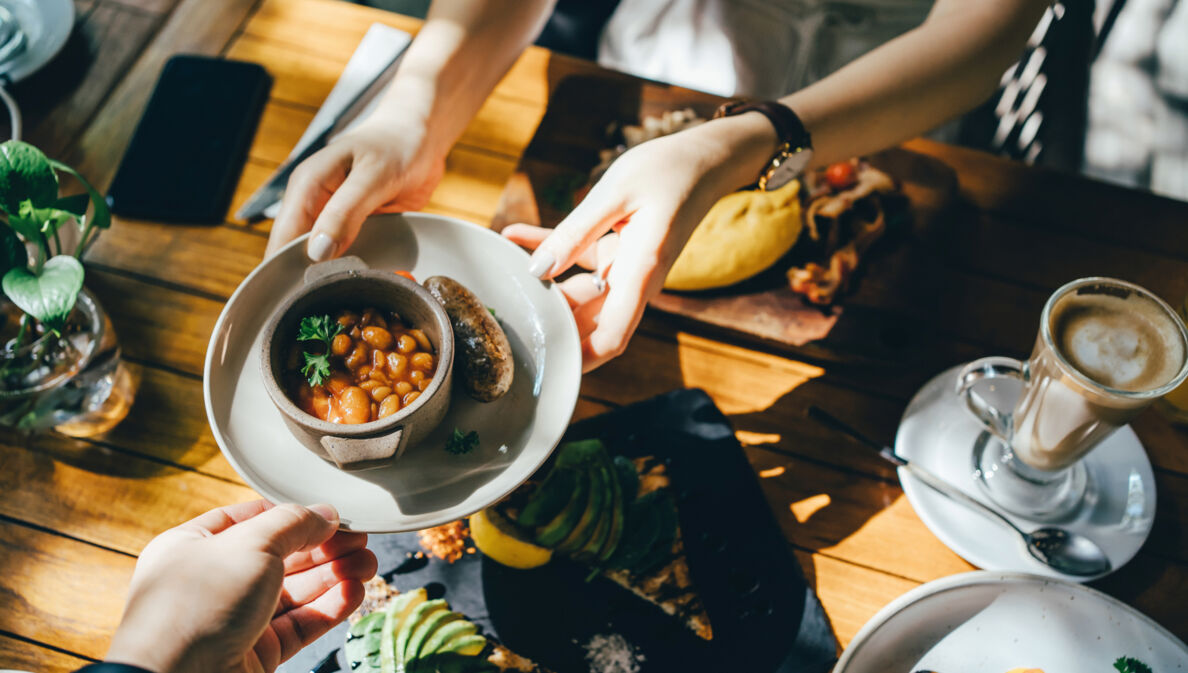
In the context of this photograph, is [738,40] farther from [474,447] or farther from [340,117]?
[474,447]

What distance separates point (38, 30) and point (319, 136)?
0.78m

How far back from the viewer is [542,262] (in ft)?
3.98

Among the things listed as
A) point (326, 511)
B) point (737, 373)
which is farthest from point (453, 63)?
point (326, 511)

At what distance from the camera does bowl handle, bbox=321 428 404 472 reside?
967 mm

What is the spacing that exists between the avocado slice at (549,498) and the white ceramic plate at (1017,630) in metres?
0.60

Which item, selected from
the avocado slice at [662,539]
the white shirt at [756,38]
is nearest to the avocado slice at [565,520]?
the avocado slice at [662,539]

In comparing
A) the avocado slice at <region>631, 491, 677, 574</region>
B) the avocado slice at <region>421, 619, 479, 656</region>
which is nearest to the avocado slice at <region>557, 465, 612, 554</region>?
the avocado slice at <region>631, 491, 677, 574</region>

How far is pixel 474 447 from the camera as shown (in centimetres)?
114

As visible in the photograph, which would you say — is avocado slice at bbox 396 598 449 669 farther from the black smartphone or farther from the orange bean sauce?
the black smartphone

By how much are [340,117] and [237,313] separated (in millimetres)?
860

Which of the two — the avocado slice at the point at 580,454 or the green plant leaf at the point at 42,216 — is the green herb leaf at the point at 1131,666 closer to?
the avocado slice at the point at 580,454

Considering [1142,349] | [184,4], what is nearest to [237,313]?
[184,4]

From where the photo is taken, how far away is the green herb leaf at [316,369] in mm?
1041

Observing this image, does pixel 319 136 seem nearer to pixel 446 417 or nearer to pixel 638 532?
pixel 446 417
